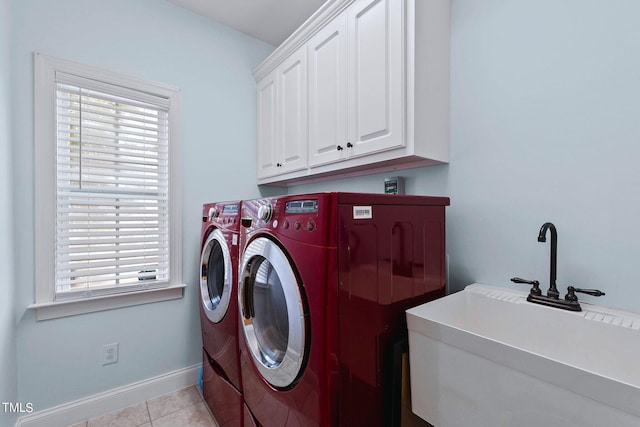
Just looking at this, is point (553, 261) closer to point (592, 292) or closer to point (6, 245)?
point (592, 292)

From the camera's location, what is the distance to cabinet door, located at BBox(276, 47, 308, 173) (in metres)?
1.89

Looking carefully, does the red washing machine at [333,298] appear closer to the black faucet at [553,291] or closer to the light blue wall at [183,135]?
the black faucet at [553,291]

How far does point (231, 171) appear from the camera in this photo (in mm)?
2322

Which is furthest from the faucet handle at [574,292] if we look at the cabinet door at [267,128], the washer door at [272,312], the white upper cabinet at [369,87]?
the cabinet door at [267,128]

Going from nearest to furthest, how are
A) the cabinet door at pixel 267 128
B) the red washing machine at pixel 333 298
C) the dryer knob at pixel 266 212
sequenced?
the red washing machine at pixel 333 298 < the dryer knob at pixel 266 212 < the cabinet door at pixel 267 128

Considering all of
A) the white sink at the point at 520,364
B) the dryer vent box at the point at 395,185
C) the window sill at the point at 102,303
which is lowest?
the window sill at the point at 102,303

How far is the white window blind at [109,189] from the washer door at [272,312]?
1.06 m

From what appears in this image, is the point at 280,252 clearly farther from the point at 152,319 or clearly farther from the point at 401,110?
the point at 152,319

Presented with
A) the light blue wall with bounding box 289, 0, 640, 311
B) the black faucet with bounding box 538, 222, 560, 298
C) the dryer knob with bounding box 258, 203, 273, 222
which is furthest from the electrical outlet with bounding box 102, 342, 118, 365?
the black faucet with bounding box 538, 222, 560, 298

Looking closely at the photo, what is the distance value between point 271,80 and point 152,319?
78.2 inches

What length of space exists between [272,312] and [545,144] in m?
1.37

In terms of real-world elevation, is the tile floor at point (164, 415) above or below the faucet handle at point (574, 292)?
below

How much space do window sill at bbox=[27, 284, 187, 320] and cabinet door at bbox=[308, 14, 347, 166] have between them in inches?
54.7

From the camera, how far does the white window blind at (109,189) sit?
170 cm
